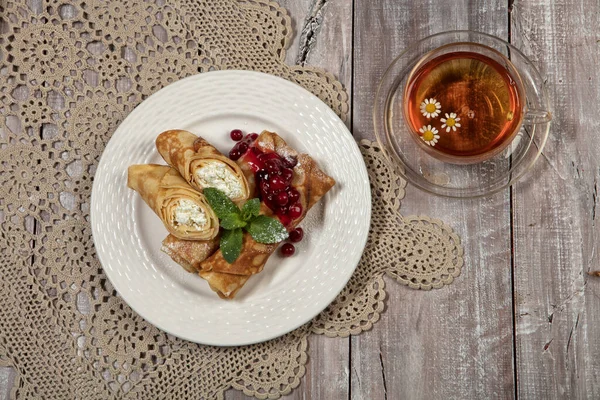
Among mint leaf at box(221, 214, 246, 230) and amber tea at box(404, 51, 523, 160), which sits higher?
amber tea at box(404, 51, 523, 160)

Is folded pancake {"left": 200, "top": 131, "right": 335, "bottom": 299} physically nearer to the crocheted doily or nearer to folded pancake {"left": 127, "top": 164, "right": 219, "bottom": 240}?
folded pancake {"left": 127, "top": 164, "right": 219, "bottom": 240}

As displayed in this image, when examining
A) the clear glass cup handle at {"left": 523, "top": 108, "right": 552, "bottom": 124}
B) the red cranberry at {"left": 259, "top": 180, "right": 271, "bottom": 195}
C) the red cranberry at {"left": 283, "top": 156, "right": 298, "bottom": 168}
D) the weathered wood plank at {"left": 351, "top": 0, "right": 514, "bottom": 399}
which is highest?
the clear glass cup handle at {"left": 523, "top": 108, "right": 552, "bottom": 124}

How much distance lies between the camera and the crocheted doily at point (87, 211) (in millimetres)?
1746

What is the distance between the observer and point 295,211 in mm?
1621

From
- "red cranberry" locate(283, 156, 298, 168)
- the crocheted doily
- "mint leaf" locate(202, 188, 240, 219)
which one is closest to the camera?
"mint leaf" locate(202, 188, 240, 219)

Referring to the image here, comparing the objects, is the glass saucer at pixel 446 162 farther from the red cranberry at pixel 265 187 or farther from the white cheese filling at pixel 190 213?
the white cheese filling at pixel 190 213

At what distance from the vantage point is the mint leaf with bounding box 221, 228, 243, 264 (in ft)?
5.17

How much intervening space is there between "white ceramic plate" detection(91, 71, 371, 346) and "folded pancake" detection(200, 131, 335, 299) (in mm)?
69

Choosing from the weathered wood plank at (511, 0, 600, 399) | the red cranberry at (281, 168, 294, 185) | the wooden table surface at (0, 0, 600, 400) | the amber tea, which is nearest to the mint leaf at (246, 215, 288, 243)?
the red cranberry at (281, 168, 294, 185)

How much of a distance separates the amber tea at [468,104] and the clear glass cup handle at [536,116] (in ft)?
0.13

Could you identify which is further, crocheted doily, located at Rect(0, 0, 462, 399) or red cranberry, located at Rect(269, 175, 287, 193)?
crocheted doily, located at Rect(0, 0, 462, 399)

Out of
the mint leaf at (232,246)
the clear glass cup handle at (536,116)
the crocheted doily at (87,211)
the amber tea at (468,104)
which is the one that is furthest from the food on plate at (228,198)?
the clear glass cup handle at (536,116)

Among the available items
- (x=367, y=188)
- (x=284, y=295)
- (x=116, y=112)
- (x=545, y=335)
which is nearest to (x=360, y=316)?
(x=284, y=295)

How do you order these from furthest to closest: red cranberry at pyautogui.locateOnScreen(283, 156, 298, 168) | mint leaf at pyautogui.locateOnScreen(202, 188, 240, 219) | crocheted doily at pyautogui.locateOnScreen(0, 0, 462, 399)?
crocheted doily at pyautogui.locateOnScreen(0, 0, 462, 399)
red cranberry at pyautogui.locateOnScreen(283, 156, 298, 168)
mint leaf at pyautogui.locateOnScreen(202, 188, 240, 219)
